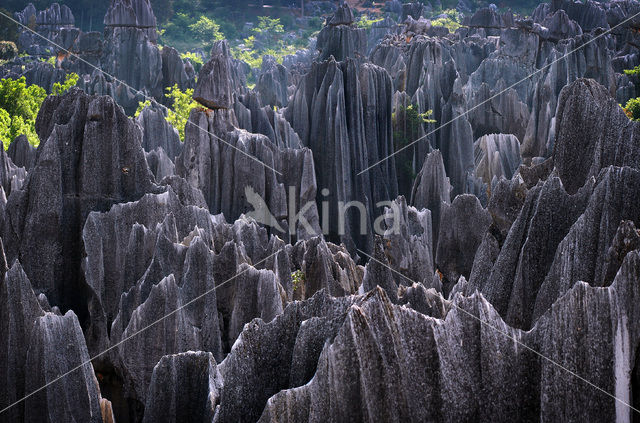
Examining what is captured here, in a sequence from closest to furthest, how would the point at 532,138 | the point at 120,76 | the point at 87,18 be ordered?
1. the point at 532,138
2. the point at 120,76
3. the point at 87,18

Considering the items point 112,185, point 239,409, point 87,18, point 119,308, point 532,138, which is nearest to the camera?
point 239,409

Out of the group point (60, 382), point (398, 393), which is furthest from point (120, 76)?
point (398, 393)

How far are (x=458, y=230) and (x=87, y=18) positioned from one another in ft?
185

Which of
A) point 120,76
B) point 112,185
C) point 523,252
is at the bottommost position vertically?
point 120,76

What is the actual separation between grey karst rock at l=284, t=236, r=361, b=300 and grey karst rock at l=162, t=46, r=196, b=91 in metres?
29.3

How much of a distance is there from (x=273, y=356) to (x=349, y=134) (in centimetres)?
1896

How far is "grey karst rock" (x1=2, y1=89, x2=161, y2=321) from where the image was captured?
11.5 metres

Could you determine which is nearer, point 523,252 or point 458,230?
point 523,252

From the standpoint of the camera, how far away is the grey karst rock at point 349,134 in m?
23.7

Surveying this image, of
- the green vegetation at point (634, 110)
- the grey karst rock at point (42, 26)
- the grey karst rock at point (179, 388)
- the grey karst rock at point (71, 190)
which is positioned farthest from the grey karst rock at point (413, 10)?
the grey karst rock at point (179, 388)

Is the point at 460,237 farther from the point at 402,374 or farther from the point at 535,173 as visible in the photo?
the point at 402,374

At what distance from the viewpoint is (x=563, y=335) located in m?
5.12

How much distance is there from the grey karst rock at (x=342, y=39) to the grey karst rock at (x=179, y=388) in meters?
27.2

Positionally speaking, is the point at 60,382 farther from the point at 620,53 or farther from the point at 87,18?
the point at 87,18
